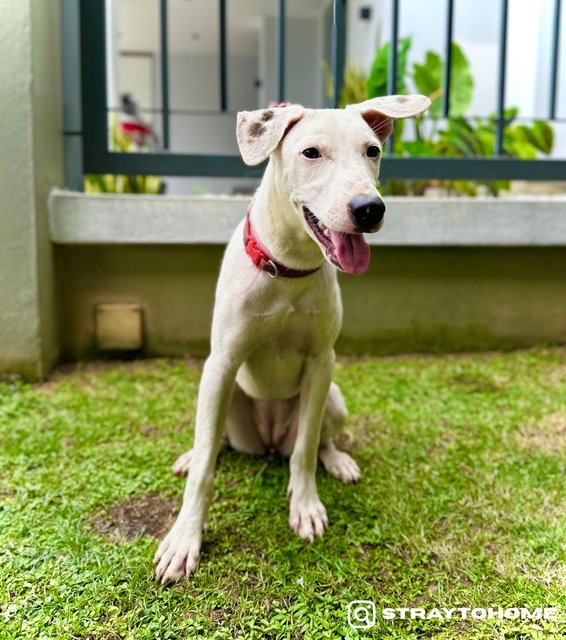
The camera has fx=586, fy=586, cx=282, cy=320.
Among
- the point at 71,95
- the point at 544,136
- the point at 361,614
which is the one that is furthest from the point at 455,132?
the point at 361,614

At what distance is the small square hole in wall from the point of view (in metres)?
3.43

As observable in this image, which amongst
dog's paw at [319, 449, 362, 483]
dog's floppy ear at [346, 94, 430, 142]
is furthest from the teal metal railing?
dog's paw at [319, 449, 362, 483]

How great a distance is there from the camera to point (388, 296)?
144 inches

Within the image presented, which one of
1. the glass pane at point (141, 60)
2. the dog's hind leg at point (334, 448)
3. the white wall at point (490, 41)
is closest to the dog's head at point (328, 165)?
the dog's hind leg at point (334, 448)

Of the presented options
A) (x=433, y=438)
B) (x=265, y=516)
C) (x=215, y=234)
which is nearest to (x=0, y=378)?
(x=215, y=234)

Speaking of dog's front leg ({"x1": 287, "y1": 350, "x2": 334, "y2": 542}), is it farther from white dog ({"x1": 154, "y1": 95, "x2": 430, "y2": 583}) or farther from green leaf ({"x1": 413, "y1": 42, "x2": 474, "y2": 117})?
green leaf ({"x1": 413, "y1": 42, "x2": 474, "y2": 117})

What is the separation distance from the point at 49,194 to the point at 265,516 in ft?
6.90

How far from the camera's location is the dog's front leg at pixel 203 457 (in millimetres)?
1720

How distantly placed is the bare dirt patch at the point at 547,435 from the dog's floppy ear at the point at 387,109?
4.92 feet

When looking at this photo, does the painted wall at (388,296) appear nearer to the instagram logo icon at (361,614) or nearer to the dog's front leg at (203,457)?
the dog's front leg at (203,457)

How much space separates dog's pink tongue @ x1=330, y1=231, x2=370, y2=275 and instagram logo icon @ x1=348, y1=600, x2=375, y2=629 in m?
0.87

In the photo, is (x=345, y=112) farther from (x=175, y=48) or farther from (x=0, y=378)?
(x=175, y=48)

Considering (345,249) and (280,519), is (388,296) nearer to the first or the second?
(280,519)

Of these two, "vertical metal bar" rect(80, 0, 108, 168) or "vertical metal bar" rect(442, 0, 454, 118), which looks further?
"vertical metal bar" rect(442, 0, 454, 118)
